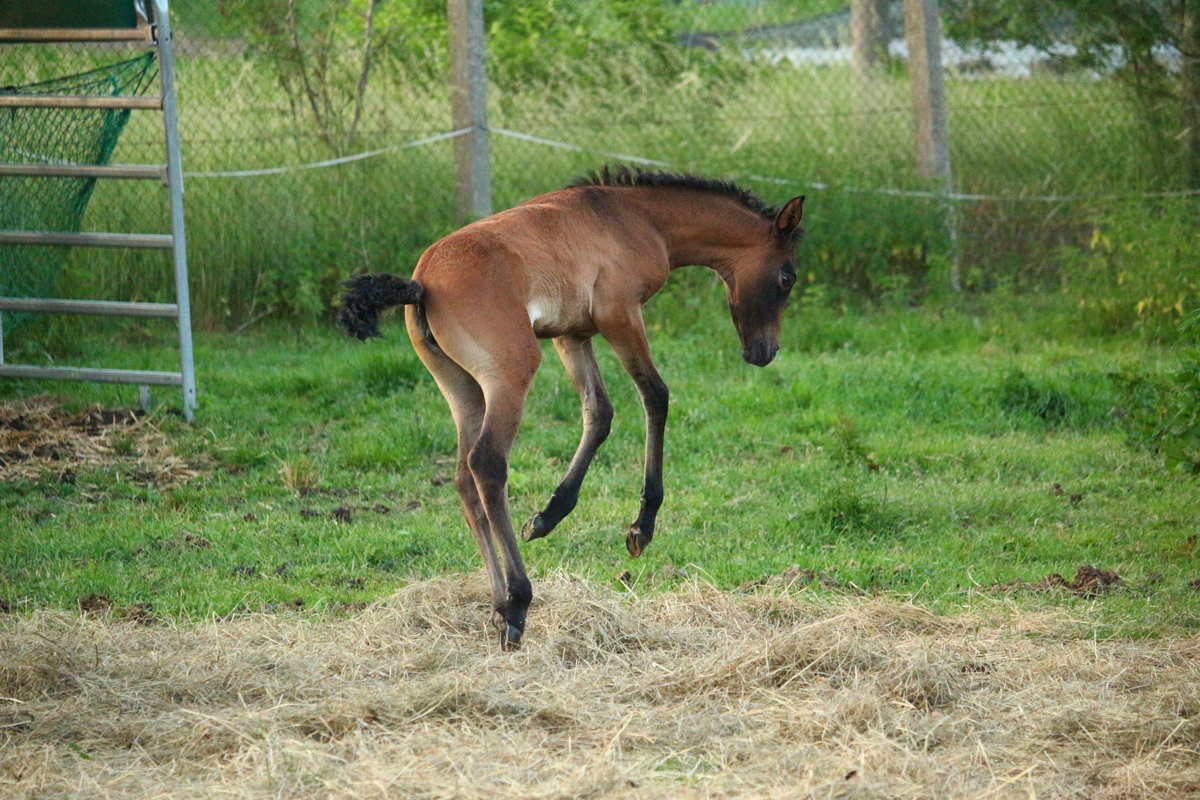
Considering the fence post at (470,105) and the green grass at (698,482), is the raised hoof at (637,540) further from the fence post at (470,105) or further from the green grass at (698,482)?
the fence post at (470,105)

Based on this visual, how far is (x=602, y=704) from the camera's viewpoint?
407 centimetres

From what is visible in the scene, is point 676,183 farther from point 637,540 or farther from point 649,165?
point 649,165

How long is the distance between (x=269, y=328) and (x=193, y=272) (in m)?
0.76

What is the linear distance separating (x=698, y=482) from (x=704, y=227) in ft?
6.52

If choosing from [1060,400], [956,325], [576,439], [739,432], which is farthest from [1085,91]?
[576,439]

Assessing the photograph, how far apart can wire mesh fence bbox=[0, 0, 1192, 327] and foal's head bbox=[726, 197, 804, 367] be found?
16.9 feet

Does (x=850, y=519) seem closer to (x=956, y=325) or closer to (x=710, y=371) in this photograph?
(x=710, y=371)

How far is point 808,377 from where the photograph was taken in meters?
8.57

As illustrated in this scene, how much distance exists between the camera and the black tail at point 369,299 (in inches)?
170

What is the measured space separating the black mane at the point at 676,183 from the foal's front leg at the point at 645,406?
0.63 m

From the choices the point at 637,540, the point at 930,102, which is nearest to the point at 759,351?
the point at 637,540

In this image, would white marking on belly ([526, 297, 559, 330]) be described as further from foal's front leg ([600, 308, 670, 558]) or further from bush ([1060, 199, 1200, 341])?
bush ([1060, 199, 1200, 341])

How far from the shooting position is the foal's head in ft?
17.4

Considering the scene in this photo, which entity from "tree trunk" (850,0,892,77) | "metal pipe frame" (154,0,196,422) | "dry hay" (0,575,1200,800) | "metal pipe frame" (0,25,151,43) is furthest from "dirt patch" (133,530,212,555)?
"tree trunk" (850,0,892,77)
